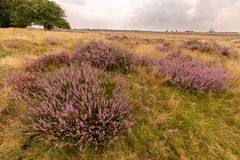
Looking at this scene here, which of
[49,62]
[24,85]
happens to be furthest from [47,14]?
[24,85]

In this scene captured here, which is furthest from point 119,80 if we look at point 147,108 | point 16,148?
point 16,148

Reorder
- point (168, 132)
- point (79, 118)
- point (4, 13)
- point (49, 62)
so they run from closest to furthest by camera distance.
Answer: point (79, 118), point (168, 132), point (49, 62), point (4, 13)

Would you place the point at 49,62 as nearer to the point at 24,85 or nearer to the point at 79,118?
the point at 24,85

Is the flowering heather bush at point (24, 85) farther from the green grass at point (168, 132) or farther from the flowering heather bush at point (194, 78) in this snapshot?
the flowering heather bush at point (194, 78)

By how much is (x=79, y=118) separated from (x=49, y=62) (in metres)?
2.43

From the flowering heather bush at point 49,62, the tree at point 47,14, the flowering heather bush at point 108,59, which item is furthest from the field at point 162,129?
the tree at point 47,14

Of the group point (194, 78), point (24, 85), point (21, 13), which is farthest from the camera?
point (21, 13)

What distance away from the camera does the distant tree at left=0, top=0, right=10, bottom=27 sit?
106 ft

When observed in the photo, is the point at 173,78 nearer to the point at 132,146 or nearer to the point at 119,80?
the point at 119,80

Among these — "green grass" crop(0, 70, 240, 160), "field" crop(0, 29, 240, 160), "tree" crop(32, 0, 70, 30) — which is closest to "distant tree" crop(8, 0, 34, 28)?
"tree" crop(32, 0, 70, 30)

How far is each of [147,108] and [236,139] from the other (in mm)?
1242

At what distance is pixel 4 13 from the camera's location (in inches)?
1296

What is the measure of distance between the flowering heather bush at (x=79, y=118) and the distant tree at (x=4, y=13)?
36.7 meters

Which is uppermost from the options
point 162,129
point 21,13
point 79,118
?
point 21,13
